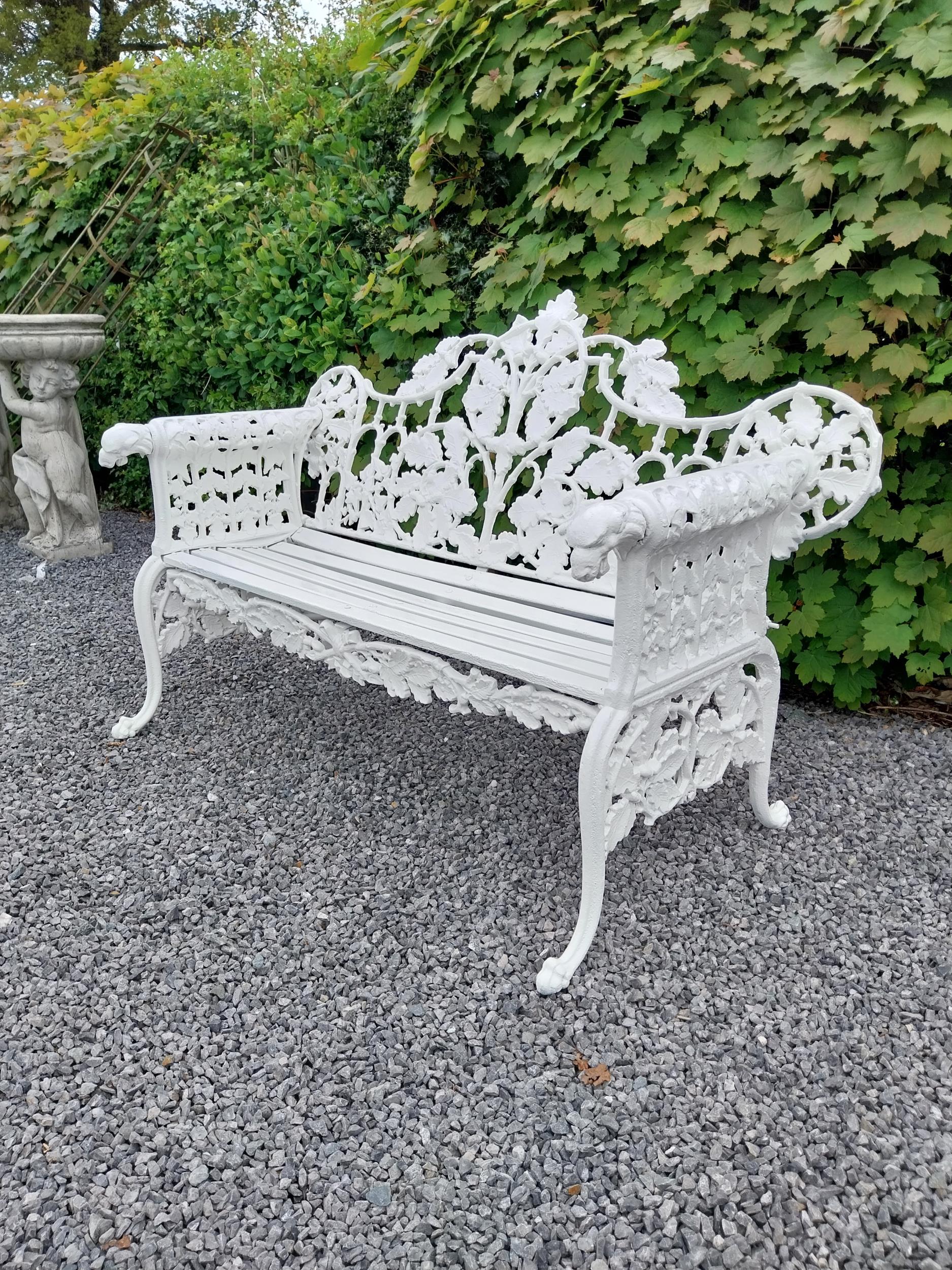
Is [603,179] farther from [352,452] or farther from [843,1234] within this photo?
[843,1234]

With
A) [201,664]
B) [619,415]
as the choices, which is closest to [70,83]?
[201,664]

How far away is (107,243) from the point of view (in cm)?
568

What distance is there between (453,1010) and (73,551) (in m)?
4.00

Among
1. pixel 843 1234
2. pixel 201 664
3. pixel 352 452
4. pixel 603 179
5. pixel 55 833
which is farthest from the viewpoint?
pixel 201 664

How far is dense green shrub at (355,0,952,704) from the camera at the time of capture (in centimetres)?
250

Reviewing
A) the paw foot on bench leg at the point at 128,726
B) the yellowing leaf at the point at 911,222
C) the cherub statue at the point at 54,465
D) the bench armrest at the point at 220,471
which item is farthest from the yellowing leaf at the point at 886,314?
the cherub statue at the point at 54,465

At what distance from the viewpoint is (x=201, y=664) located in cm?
367

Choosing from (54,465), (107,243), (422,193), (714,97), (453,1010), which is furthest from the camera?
(107,243)

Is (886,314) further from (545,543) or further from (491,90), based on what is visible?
(491,90)

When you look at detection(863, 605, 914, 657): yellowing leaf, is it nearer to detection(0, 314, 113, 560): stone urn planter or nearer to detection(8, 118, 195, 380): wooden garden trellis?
detection(0, 314, 113, 560): stone urn planter

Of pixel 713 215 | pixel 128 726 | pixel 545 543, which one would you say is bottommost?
pixel 128 726

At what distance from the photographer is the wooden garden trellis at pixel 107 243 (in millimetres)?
5395

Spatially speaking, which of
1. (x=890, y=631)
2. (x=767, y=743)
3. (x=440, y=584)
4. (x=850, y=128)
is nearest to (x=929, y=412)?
(x=890, y=631)

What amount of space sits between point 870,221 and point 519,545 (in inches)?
49.1
